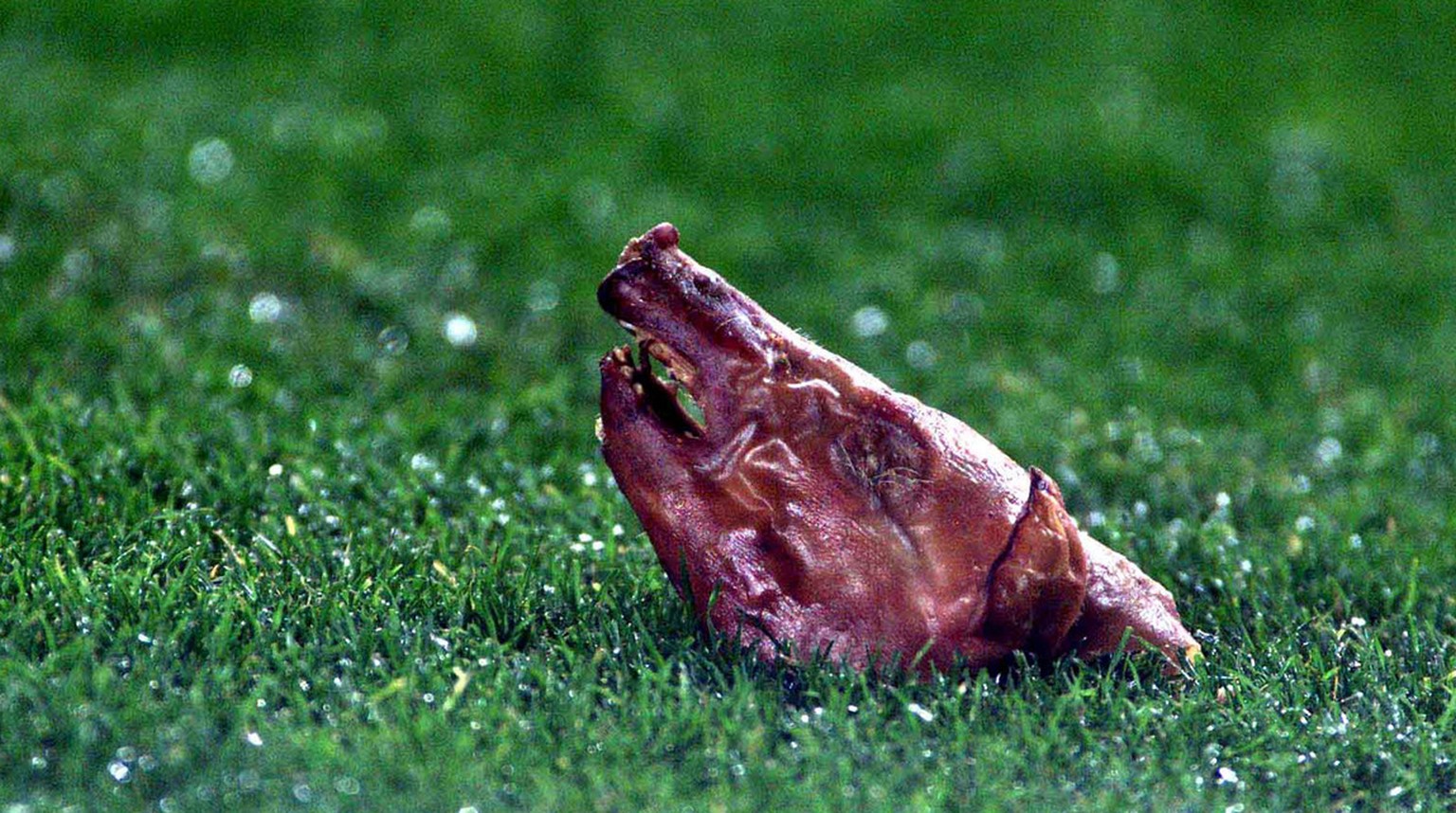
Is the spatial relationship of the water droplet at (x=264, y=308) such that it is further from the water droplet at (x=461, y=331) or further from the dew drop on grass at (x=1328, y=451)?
the dew drop on grass at (x=1328, y=451)

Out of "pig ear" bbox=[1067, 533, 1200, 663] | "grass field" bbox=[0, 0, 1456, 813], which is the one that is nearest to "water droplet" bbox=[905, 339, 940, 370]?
"grass field" bbox=[0, 0, 1456, 813]

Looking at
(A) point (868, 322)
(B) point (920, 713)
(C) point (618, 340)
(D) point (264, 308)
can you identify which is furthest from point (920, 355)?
(B) point (920, 713)

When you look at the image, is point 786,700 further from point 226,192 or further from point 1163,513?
point 226,192

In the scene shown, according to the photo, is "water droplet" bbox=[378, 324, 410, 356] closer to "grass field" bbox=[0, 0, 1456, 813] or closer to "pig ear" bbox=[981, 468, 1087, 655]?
"grass field" bbox=[0, 0, 1456, 813]

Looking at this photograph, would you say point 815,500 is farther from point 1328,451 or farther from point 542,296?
point 542,296

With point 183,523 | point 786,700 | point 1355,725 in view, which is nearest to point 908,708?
point 786,700

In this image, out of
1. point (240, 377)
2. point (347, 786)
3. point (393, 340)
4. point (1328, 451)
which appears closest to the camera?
point (347, 786)

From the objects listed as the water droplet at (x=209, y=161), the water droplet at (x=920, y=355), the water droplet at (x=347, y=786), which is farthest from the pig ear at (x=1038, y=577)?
the water droplet at (x=209, y=161)
